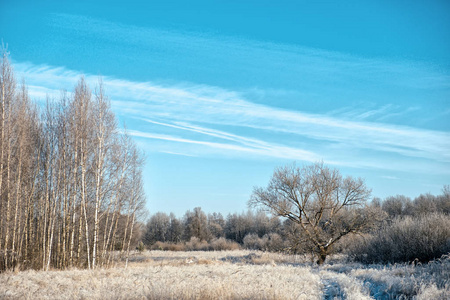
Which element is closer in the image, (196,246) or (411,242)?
(411,242)

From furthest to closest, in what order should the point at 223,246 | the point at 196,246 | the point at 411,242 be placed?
the point at 196,246 → the point at 223,246 → the point at 411,242

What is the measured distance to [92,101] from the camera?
19.7m

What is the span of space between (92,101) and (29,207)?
6740 mm

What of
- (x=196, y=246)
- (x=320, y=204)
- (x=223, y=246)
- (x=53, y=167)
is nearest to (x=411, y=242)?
(x=320, y=204)

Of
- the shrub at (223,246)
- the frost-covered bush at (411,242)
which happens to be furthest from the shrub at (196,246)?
the frost-covered bush at (411,242)

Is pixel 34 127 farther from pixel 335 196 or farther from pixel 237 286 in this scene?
pixel 335 196

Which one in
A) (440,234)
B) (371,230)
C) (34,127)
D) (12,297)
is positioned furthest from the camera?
(371,230)

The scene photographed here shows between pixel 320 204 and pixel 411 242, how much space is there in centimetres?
636

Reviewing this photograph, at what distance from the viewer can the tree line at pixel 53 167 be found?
56.6ft

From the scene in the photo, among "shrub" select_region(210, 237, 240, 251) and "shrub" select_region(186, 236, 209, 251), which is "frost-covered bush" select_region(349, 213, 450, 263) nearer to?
"shrub" select_region(210, 237, 240, 251)

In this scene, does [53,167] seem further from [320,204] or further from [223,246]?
[223,246]

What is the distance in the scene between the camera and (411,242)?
15648 millimetres

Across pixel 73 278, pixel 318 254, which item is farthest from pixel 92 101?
pixel 318 254

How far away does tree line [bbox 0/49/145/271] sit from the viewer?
679 inches
